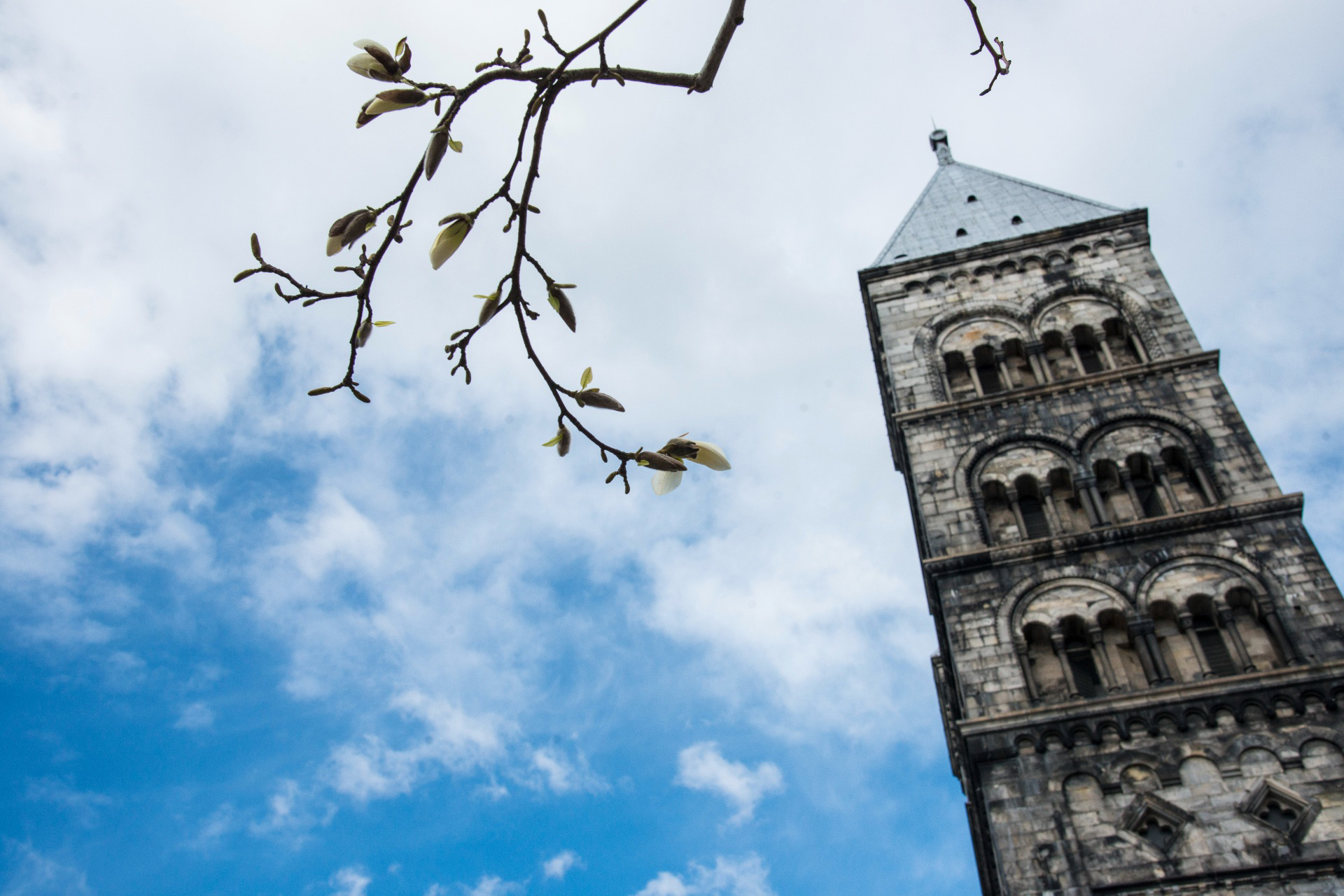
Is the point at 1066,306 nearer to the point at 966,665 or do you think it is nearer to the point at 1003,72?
the point at 966,665

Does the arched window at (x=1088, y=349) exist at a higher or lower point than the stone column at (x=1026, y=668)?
higher

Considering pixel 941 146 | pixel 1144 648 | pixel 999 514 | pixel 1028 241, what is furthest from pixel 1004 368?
pixel 941 146

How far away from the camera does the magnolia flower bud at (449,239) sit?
2.49m

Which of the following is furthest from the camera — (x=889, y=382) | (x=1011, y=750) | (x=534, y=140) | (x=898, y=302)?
(x=898, y=302)

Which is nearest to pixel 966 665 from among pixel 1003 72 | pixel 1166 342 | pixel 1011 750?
pixel 1011 750

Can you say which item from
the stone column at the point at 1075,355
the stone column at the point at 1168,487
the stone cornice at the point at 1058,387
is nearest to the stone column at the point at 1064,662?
the stone column at the point at 1168,487

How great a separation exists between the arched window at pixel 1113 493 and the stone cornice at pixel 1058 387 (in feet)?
6.71

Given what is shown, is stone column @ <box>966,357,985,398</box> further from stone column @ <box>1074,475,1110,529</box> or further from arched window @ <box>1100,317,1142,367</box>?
stone column @ <box>1074,475,1110,529</box>

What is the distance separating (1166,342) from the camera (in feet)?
65.3

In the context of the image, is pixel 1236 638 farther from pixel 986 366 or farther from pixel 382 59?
pixel 382 59

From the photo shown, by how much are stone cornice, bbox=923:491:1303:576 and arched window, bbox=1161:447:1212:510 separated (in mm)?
501

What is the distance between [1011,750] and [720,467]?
42.0 feet

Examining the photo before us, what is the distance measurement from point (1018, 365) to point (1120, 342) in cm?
209

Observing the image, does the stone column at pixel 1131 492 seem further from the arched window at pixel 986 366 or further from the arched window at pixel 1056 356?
the arched window at pixel 986 366
